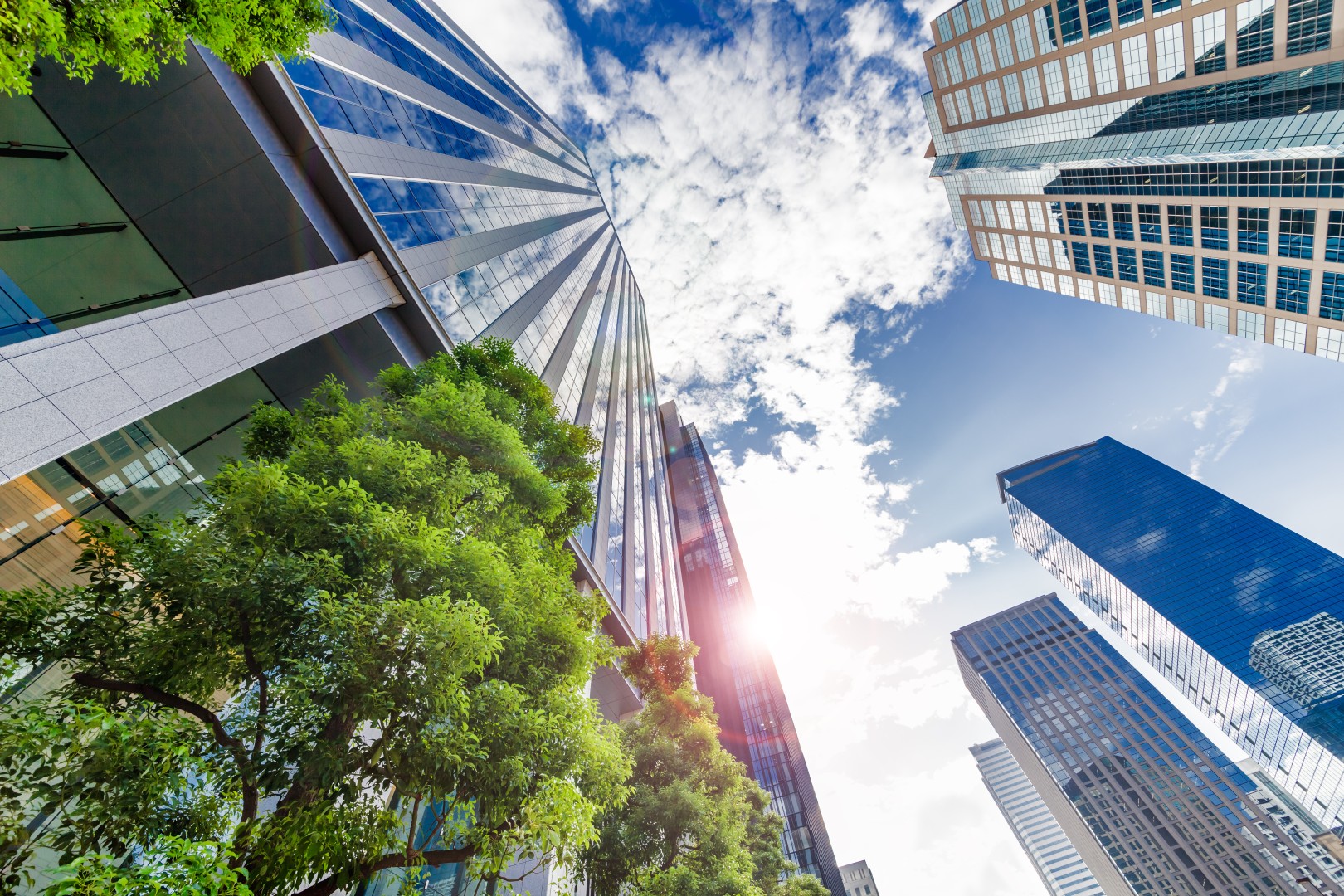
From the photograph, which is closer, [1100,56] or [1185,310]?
[1100,56]

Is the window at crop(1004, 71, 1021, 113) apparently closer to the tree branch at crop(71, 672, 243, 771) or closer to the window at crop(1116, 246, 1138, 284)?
the window at crop(1116, 246, 1138, 284)

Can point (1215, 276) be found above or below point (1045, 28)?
below

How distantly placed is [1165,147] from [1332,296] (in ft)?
61.4

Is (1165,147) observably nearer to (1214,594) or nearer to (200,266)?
(200,266)

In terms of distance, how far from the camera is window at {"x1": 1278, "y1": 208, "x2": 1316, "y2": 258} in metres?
43.8

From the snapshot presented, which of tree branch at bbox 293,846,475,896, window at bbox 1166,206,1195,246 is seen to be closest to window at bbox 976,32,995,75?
window at bbox 1166,206,1195,246

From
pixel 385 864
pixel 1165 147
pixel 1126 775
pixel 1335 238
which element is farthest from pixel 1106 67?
pixel 1126 775

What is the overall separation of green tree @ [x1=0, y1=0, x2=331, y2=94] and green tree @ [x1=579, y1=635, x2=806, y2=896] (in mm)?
12696

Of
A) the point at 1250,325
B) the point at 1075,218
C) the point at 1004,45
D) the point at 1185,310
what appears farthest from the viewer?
the point at 1075,218

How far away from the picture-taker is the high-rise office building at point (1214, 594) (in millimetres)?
78656

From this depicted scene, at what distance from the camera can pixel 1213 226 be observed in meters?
50.6

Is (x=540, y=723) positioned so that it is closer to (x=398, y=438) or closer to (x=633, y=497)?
(x=398, y=438)

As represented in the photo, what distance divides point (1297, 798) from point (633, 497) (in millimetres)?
120526

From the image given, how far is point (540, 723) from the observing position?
6430 millimetres
